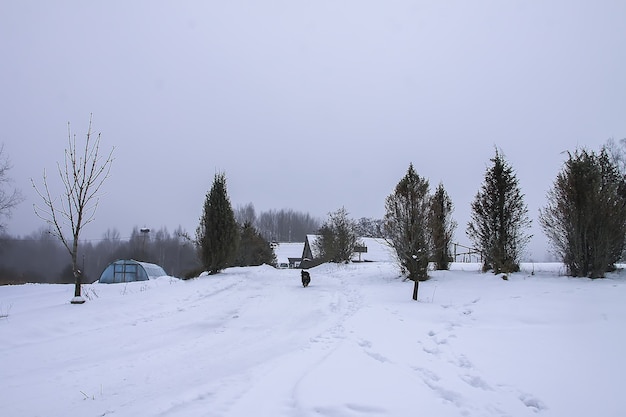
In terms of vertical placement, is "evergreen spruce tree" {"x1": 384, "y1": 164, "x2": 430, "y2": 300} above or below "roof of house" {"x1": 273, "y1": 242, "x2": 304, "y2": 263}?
above

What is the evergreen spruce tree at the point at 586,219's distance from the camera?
9.76 m

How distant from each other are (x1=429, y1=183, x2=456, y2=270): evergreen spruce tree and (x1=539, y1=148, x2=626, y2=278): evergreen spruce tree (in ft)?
12.1

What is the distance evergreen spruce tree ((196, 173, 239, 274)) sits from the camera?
18547mm

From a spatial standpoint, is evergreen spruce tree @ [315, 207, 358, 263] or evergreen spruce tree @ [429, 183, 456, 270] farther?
evergreen spruce tree @ [315, 207, 358, 263]

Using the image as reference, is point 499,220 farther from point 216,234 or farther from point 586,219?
point 216,234

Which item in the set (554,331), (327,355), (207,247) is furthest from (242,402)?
(207,247)

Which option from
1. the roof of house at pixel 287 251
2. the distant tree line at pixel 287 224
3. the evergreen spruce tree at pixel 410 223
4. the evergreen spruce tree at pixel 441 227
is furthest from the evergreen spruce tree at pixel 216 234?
the distant tree line at pixel 287 224

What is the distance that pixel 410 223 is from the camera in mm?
12461

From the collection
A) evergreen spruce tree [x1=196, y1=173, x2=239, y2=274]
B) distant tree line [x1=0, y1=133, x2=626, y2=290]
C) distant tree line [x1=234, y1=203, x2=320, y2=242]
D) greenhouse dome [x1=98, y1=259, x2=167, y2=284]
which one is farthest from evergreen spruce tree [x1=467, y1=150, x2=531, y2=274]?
distant tree line [x1=234, y1=203, x2=320, y2=242]

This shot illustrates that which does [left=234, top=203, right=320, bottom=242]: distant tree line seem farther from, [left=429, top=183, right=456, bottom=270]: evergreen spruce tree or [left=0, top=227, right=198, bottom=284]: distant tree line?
[left=429, top=183, right=456, bottom=270]: evergreen spruce tree

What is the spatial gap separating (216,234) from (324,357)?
14.6 meters

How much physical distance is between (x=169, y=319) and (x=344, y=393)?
550 cm

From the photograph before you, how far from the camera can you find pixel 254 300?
1078 centimetres

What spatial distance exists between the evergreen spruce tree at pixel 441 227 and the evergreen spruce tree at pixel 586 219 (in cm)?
369
